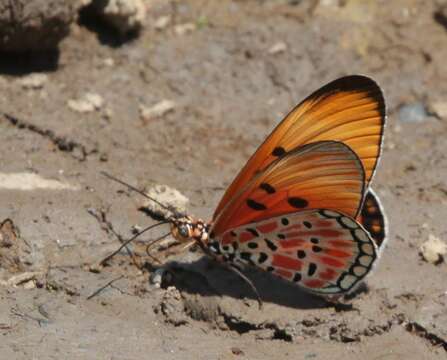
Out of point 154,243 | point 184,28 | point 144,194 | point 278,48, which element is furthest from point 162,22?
point 154,243

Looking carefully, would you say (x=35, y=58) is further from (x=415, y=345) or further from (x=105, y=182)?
(x=415, y=345)

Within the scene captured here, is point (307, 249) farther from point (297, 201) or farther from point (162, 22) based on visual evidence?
point (162, 22)

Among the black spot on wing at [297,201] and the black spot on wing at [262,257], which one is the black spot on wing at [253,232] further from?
the black spot on wing at [297,201]

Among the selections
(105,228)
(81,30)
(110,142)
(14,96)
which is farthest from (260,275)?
(81,30)

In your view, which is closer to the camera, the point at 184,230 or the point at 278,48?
the point at 184,230

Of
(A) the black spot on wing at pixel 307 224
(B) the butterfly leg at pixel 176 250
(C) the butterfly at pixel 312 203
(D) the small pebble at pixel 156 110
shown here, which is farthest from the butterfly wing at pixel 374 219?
(D) the small pebble at pixel 156 110
